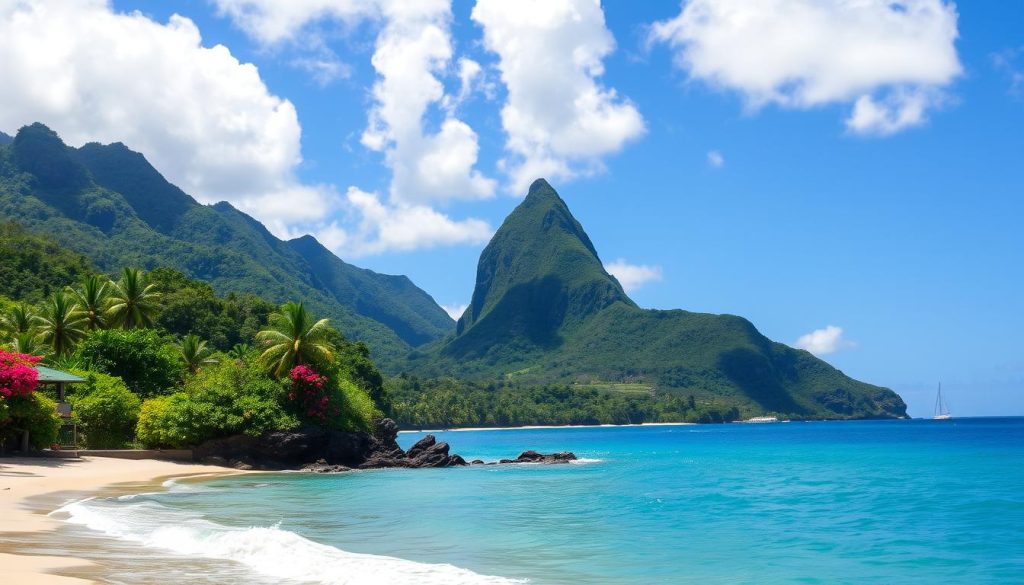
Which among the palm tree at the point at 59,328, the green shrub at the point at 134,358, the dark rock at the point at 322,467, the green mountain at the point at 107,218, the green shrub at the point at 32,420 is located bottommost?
the dark rock at the point at 322,467

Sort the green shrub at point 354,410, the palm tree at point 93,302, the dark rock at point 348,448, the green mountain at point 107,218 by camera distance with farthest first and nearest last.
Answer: the green mountain at point 107,218 → the palm tree at point 93,302 → the green shrub at point 354,410 → the dark rock at point 348,448

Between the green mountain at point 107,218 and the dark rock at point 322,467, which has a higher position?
the green mountain at point 107,218

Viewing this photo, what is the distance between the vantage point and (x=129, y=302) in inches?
1815

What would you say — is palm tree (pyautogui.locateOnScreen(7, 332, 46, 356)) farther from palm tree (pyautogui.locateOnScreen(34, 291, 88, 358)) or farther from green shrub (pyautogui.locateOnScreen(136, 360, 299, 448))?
green shrub (pyautogui.locateOnScreen(136, 360, 299, 448))

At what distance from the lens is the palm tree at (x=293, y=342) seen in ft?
135

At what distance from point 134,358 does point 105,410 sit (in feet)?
16.9

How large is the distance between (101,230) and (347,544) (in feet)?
502

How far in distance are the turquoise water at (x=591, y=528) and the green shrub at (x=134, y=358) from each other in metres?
11.1

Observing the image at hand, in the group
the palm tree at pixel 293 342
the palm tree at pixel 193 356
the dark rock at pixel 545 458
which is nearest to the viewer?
the palm tree at pixel 293 342

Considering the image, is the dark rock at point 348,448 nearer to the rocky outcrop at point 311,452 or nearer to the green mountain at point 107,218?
the rocky outcrop at point 311,452

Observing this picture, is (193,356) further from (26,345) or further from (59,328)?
(26,345)

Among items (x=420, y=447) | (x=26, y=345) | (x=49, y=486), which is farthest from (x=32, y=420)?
(x=420, y=447)

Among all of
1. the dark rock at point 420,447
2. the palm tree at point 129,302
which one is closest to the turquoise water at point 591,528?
the dark rock at point 420,447

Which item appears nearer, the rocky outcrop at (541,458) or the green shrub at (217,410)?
the green shrub at (217,410)
